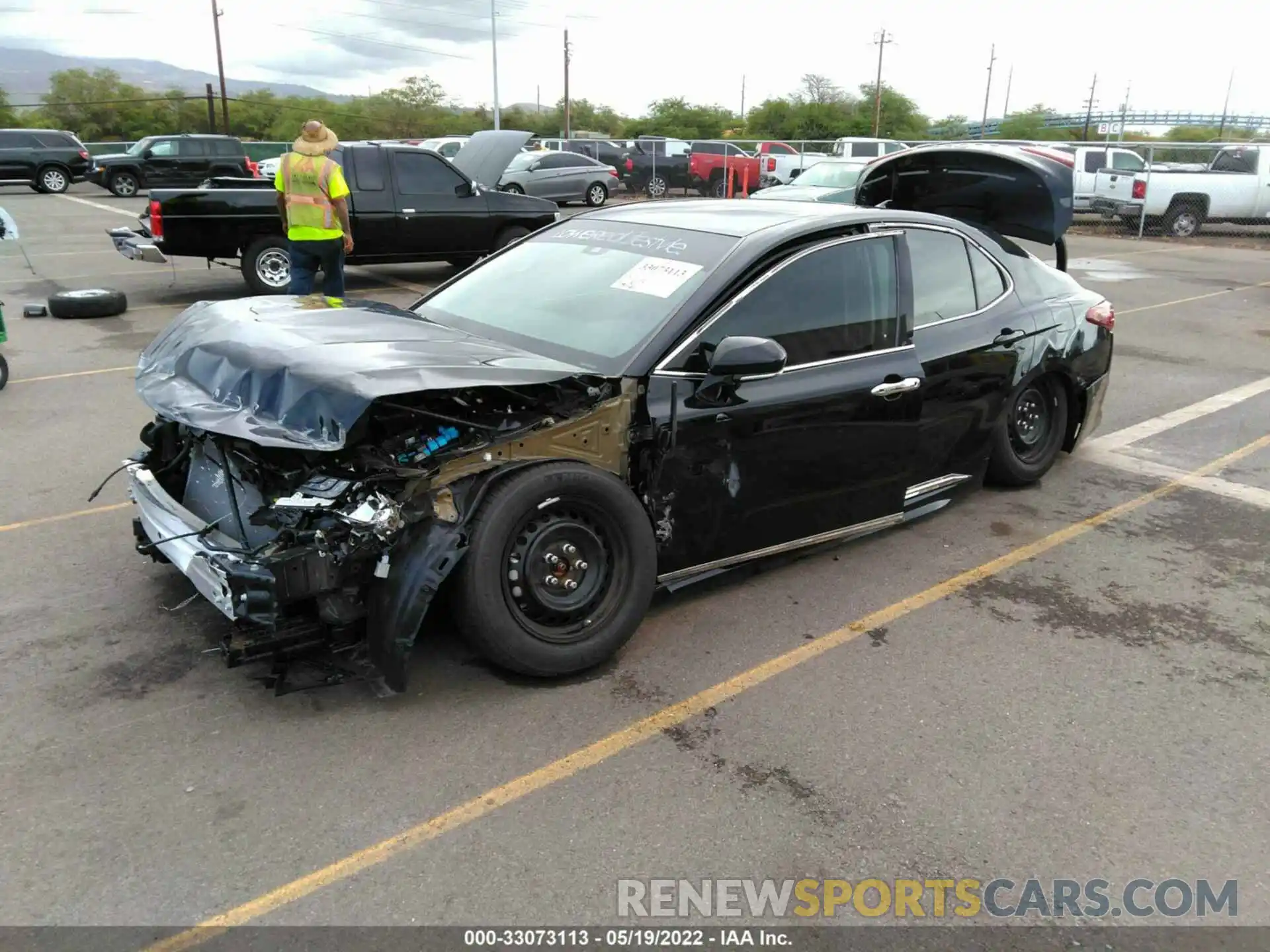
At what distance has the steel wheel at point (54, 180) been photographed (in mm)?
29594

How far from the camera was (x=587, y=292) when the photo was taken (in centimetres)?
426

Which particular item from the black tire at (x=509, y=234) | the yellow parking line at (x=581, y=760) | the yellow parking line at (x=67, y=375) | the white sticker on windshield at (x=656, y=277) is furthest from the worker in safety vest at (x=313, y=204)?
the yellow parking line at (x=581, y=760)

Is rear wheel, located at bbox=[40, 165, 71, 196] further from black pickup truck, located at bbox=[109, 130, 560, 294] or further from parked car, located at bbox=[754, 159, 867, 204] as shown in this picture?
parked car, located at bbox=[754, 159, 867, 204]

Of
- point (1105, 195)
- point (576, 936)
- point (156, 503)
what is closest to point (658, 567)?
point (576, 936)

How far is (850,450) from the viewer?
4.25m

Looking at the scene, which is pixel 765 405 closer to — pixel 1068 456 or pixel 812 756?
pixel 812 756

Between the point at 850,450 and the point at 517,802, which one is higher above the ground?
the point at 850,450

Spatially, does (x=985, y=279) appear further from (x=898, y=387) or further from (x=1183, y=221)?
(x=1183, y=221)

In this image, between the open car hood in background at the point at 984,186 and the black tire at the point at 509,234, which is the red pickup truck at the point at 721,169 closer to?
the black tire at the point at 509,234

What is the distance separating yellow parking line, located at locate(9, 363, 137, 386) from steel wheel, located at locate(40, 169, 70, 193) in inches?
1034

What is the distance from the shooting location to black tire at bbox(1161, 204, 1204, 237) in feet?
70.1

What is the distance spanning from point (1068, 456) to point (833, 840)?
174 inches

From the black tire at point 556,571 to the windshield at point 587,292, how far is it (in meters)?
0.55

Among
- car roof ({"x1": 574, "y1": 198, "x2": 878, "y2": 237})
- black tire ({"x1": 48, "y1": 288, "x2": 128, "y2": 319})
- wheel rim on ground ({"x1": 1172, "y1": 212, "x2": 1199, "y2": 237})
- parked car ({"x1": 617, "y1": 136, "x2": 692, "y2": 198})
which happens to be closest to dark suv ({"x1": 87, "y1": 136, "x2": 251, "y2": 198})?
parked car ({"x1": 617, "y1": 136, "x2": 692, "y2": 198})
